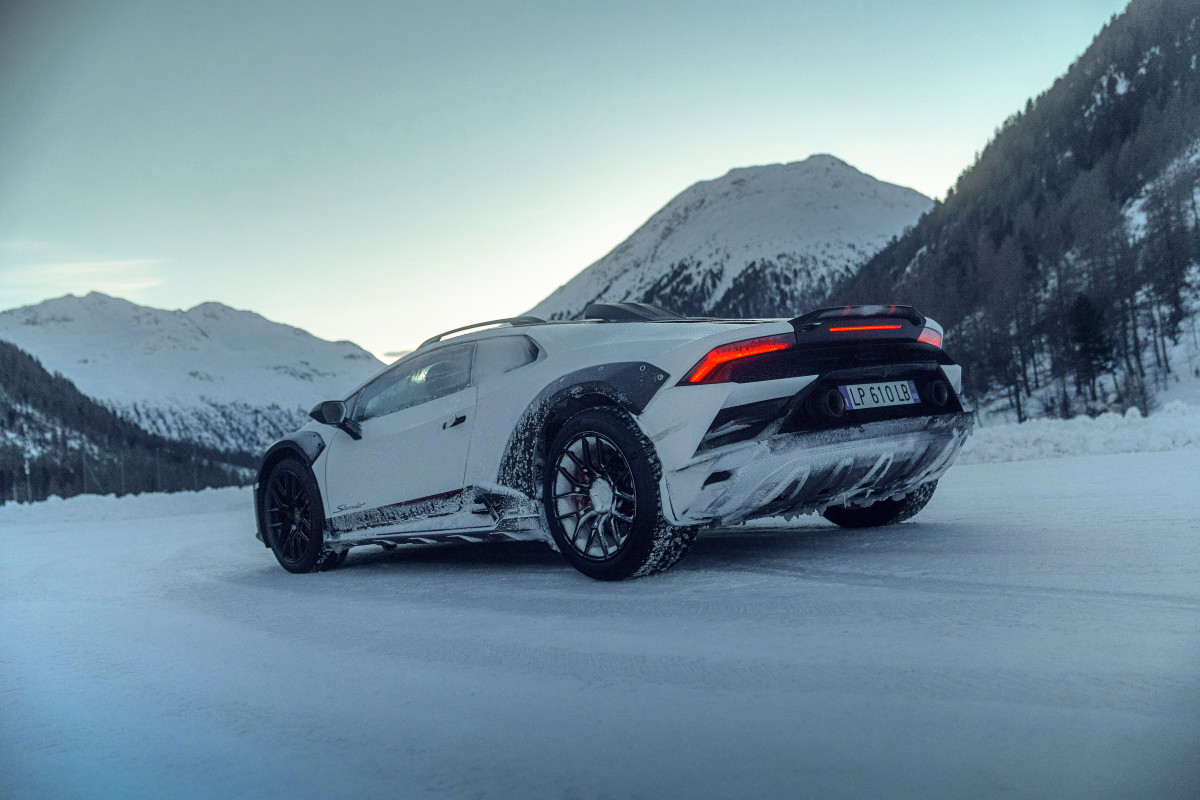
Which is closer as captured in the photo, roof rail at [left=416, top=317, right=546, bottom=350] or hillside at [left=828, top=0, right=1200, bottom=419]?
roof rail at [left=416, top=317, right=546, bottom=350]

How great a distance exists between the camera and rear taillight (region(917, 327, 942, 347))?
468 cm

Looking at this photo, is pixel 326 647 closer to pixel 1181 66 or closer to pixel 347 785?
pixel 347 785

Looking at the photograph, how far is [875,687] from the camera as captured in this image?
2.28m

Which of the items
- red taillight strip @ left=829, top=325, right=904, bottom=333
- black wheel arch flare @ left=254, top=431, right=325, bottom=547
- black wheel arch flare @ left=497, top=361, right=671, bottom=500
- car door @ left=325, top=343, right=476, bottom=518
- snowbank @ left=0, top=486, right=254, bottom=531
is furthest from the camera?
snowbank @ left=0, top=486, right=254, bottom=531

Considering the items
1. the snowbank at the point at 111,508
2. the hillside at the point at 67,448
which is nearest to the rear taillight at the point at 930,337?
the snowbank at the point at 111,508

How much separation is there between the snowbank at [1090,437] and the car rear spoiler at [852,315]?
638cm

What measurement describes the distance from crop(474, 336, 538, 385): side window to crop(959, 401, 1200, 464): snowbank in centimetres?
758

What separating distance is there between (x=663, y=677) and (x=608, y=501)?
1542 millimetres

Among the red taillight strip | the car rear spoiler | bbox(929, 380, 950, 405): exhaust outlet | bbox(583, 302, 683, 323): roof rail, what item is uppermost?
bbox(583, 302, 683, 323): roof rail

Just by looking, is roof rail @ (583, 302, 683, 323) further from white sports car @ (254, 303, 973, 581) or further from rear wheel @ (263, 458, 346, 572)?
rear wheel @ (263, 458, 346, 572)

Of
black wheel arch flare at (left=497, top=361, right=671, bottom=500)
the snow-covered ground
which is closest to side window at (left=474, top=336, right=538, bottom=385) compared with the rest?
black wheel arch flare at (left=497, top=361, right=671, bottom=500)

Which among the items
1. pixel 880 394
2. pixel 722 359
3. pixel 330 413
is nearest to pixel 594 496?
pixel 722 359

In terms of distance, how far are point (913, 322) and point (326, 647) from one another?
3.08 metres

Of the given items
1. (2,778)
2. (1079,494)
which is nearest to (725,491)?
(2,778)
